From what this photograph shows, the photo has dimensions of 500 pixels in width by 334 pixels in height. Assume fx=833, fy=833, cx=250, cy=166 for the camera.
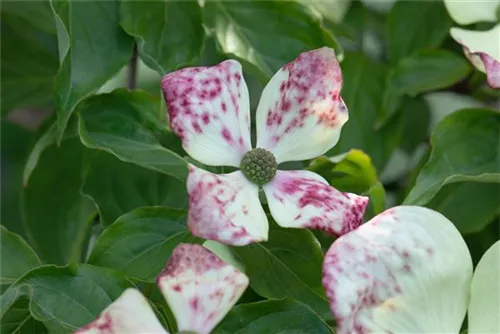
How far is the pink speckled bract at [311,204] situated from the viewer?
0.50 m

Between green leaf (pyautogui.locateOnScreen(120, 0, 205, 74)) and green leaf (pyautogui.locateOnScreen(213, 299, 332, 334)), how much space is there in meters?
0.22

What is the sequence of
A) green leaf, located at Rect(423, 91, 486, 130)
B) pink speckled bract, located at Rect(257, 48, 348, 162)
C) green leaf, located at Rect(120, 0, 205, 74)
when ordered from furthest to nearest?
green leaf, located at Rect(423, 91, 486, 130), green leaf, located at Rect(120, 0, 205, 74), pink speckled bract, located at Rect(257, 48, 348, 162)

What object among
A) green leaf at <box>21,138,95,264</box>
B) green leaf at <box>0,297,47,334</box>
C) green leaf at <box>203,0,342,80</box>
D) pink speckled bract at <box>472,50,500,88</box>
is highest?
pink speckled bract at <box>472,50,500,88</box>

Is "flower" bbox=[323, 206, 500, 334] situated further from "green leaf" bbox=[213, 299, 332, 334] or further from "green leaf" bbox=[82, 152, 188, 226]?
"green leaf" bbox=[82, 152, 188, 226]

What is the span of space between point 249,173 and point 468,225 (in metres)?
0.24

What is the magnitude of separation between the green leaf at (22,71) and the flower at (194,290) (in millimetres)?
403

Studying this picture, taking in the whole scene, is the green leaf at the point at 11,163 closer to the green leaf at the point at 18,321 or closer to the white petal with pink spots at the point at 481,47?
the green leaf at the point at 18,321

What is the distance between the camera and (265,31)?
0.69m

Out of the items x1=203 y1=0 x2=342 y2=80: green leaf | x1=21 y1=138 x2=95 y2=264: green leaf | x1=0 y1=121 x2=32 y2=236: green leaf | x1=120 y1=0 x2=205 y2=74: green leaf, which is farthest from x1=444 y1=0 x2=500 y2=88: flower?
x1=0 y1=121 x2=32 y2=236: green leaf

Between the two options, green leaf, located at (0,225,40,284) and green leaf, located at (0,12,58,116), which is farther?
green leaf, located at (0,12,58,116)

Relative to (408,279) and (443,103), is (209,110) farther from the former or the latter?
(443,103)

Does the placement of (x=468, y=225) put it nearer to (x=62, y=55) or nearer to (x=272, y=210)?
(x=272, y=210)

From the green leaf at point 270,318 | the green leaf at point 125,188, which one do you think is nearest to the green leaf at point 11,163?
the green leaf at point 125,188

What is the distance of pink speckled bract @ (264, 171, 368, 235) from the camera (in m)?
0.50
